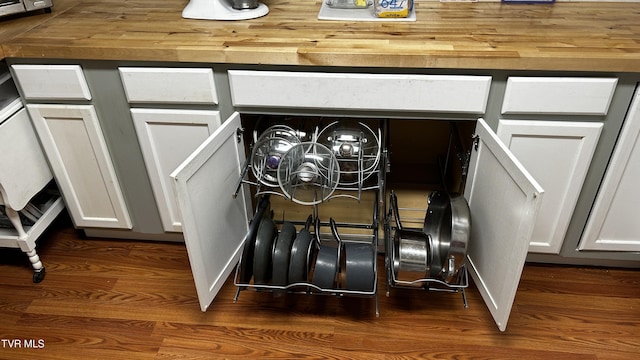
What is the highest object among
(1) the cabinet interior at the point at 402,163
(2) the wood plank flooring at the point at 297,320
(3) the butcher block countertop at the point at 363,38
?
(3) the butcher block countertop at the point at 363,38

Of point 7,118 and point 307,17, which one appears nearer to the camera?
point 7,118

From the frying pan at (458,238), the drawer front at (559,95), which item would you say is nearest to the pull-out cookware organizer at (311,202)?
the frying pan at (458,238)

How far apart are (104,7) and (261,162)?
0.85 m

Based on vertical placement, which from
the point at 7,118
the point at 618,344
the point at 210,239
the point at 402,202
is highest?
the point at 7,118

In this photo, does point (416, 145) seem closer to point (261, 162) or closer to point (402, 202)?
point (402, 202)

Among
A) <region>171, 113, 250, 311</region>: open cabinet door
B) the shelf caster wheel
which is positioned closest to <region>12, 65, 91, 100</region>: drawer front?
<region>171, 113, 250, 311</region>: open cabinet door

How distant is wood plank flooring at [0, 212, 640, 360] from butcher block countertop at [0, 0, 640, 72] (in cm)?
79

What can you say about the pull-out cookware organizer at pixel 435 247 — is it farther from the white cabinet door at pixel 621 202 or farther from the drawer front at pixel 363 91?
the white cabinet door at pixel 621 202

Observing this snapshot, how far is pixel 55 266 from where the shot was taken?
6.11 ft

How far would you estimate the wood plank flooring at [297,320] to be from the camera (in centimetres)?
153

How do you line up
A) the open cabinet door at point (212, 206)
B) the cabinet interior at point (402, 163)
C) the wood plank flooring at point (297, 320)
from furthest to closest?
the cabinet interior at point (402, 163)
the wood plank flooring at point (297, 320)
the open cabinet door at point (212, 206)

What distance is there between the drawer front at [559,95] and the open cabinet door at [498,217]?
0.40ft

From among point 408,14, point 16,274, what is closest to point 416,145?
point 408,14

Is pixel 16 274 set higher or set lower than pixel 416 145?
lower
